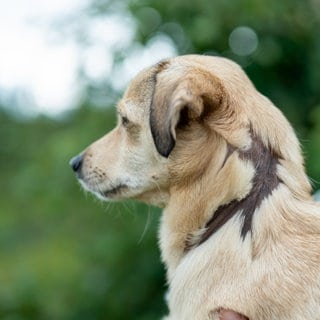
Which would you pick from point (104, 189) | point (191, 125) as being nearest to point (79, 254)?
point (104, 189)

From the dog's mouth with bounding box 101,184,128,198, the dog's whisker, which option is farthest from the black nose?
the dog's whisker

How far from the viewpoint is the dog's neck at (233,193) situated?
130 inches

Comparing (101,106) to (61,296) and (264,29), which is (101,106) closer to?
(264,29)

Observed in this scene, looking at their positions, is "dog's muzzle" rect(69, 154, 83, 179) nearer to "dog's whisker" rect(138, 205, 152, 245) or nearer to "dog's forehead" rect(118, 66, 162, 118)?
"dog's forehead" rect(118, 66, 162, 118)

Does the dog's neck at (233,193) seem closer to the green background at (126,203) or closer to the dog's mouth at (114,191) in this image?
the dog's mouth at (114,191)

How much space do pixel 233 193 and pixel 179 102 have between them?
1.30 ft

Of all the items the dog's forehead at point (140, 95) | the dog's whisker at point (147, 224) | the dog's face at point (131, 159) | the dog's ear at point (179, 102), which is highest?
the dog's ear at point (179, 102)

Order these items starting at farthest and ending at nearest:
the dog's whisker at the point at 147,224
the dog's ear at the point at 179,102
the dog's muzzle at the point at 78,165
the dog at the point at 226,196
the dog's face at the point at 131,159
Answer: the dog's whisker at the point at 147,224 < the dog's muzzle at the point at 78,165 < the dog's face at the point at 131,159 < the dog's ear at the point at 179,102 < the dog at the point at 226,196

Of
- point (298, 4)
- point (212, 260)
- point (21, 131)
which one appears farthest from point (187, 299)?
point (21, 131)

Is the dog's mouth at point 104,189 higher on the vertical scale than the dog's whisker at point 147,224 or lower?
higher

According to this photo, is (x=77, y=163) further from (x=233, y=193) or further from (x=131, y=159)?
(x=233, y=193)

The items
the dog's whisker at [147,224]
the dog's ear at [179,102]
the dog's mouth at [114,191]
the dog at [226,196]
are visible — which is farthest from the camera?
the dog's whisker at [147,224]

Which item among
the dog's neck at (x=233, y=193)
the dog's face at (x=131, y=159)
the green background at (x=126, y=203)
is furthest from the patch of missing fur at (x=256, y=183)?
the green background at (x=126, y=203)

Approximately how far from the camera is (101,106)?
750 cm
